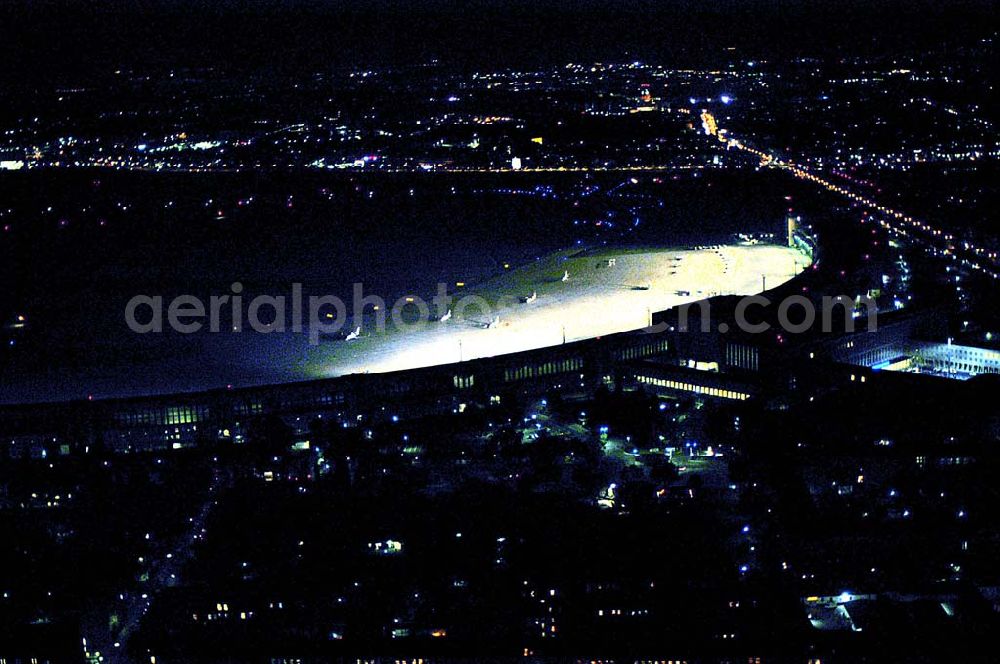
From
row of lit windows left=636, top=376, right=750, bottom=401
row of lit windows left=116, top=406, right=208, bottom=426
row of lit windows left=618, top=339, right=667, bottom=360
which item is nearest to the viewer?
row of lit windows left=116, top=406, right=208, bottom=426

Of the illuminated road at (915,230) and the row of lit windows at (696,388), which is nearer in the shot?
the row of lit windows at (696,388)

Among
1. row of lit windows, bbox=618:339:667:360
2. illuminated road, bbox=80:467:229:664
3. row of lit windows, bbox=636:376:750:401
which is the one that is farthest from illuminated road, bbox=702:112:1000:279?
illuminated road, bbox=80:467:229:664

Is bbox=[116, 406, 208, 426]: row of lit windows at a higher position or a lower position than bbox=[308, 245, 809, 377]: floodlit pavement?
lower

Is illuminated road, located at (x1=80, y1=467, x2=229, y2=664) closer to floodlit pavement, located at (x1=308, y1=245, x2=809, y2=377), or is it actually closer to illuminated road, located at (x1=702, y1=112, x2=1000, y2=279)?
floodlit pavement, located at (x1=308, y1=245, x2=809, y2=377)

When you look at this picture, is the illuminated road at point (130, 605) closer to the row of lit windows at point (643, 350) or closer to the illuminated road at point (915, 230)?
the row of lit windows at point (643, 350)

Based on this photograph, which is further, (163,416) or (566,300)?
(566,300)

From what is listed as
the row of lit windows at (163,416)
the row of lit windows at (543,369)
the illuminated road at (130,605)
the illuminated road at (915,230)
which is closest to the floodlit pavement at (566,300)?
the row of lit windows at (543,369)

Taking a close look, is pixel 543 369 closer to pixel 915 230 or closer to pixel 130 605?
pixel 130 605

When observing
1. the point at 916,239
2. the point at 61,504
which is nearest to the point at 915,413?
the point at 61,504

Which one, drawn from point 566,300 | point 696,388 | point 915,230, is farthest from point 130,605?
point 915,230
